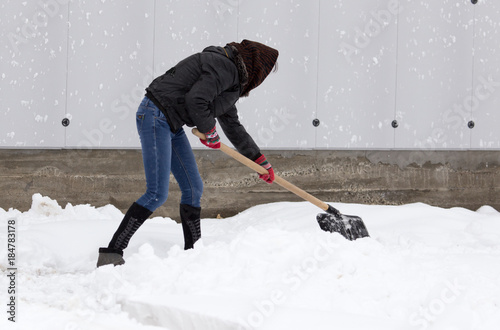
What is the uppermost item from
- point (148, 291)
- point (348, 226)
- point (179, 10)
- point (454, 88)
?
point (179, 10)

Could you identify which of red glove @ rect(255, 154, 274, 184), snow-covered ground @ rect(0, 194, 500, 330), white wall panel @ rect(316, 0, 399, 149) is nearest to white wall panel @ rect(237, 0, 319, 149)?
white wall panel @ rect(316, 0, 399, 149)

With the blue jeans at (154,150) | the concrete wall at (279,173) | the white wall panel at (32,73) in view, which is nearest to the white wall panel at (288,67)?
the white wall panel at (32,73)

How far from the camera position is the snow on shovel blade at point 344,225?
3.33m

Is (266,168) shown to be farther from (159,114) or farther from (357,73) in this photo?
(357,73)

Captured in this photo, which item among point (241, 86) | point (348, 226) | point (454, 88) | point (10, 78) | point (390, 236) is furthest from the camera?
point (454, 88)

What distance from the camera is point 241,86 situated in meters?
3.08

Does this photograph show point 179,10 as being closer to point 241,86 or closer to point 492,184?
point 241,86

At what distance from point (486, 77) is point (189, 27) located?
2.88 m

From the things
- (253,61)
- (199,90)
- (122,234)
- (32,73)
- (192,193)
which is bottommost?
(122,234)

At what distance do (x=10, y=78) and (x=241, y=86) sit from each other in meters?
2.34

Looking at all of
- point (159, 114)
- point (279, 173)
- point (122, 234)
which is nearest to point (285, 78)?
point (279, 173)

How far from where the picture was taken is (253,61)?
10.1ft

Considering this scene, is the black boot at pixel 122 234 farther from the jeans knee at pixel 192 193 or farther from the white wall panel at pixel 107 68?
the white wall panel at pixel 107 68

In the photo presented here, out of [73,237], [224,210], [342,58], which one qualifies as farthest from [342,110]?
[73,237]
